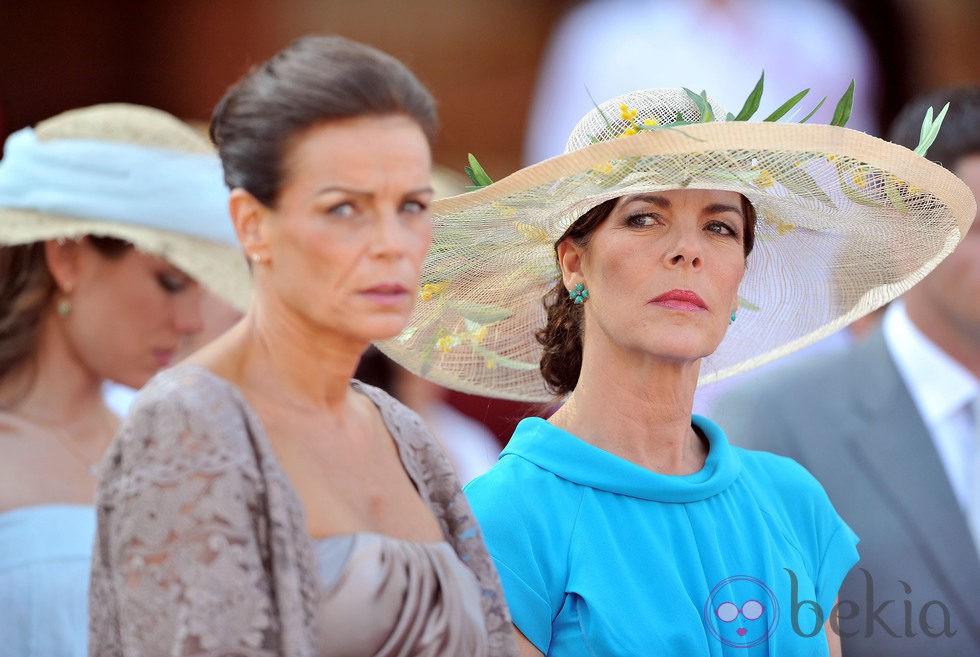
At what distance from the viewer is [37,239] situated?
3789 mm

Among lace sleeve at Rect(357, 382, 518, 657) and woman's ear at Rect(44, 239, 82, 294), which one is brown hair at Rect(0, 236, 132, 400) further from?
lace sleeve at Rect(357, 382, 518, 657)

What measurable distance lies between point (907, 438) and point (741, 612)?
61.9 inches

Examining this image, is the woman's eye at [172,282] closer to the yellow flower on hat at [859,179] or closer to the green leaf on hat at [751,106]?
the green leaf on hat at [751,106]

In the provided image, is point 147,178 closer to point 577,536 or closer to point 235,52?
point 577,536

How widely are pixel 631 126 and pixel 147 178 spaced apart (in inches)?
63.7

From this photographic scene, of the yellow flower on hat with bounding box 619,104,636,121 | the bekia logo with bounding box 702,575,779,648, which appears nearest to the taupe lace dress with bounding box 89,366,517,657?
the bekia logo with bounding box 702,575,779,648

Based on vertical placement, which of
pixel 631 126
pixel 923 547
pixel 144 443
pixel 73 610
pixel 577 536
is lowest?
pixel 73 610

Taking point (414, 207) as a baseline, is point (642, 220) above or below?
below

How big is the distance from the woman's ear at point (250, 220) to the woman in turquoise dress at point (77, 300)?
1.63 metres

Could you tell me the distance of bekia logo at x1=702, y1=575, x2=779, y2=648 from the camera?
2.97 meters

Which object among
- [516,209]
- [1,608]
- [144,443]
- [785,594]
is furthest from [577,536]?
[1,608]

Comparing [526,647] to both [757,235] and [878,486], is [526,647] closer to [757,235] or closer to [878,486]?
[757,235]

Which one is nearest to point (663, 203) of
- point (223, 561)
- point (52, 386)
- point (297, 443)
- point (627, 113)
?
point (627, 113)

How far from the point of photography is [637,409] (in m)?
3.16
